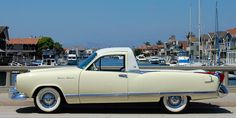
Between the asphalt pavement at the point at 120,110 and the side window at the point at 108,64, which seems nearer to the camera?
the asphalt pavement at the point at 120,110

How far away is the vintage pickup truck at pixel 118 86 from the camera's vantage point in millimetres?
Answer: 10945

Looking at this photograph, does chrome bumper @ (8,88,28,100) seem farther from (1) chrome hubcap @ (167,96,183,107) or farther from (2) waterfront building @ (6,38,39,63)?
(2) waterfront building @ (6,38,39,63)

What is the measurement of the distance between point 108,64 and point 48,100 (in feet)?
5.76

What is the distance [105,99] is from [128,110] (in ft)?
3.52

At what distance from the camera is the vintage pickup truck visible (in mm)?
10945

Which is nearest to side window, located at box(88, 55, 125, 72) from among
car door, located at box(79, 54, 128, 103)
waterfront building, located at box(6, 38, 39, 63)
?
car door, located at box(79, 54, 128, 103)

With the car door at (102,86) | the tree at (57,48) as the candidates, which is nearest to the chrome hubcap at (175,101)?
the car door at (102,86)

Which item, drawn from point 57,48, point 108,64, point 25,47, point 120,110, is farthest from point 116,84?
point 57,48

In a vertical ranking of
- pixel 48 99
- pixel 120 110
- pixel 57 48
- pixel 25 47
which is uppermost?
pixel 57 48

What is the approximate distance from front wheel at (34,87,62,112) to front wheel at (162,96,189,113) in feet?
8.67

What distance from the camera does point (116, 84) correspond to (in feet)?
35.9

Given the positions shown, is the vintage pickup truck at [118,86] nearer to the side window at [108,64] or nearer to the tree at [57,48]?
the side window at [108,64]

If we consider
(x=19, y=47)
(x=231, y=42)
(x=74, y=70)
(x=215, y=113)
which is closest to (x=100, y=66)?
(x=74, y=70)

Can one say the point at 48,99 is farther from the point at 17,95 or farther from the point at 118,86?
the point at 118,86
